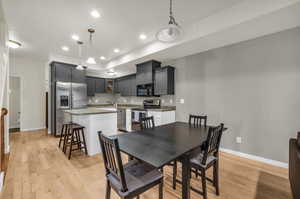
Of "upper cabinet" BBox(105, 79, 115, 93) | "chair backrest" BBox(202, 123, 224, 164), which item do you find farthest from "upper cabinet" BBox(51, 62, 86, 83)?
"chair backrest" BBox(202, 123, 224, 164)

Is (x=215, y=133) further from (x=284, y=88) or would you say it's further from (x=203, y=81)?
(x=203, y=81)

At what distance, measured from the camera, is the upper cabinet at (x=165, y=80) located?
164 inches

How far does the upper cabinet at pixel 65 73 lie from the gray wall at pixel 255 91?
4.27m

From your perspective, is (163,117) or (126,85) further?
(126,85)

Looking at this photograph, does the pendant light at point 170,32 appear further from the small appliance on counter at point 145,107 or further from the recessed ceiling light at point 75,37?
the small appliance on counter at point 145,107

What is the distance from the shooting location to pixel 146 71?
467cm

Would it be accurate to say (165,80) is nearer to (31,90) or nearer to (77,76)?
(77,76)

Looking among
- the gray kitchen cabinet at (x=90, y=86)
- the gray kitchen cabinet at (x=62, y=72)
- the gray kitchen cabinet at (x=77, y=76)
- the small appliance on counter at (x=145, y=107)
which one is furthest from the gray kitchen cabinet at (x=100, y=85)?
the small appliance on counter at (x=145, y=107)

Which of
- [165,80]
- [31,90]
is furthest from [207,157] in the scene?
[31,90]

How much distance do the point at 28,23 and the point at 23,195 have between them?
3.11m

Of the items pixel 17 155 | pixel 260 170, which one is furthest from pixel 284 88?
pixel 17 155

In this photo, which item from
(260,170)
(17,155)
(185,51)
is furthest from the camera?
(185,51)

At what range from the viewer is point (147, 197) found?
1.80 m

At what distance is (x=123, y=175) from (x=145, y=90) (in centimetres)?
393
